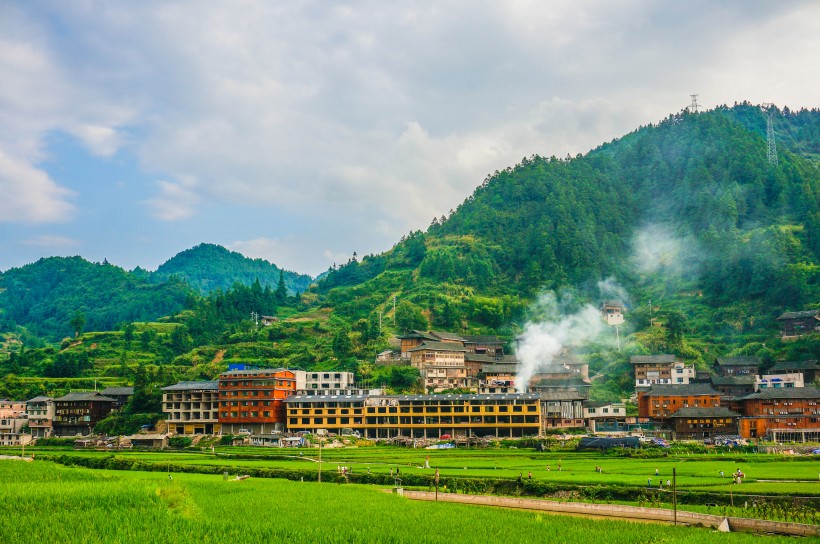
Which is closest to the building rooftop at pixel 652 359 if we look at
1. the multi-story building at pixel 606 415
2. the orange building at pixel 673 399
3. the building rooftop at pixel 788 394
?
the multi-story building at pixel 606 415

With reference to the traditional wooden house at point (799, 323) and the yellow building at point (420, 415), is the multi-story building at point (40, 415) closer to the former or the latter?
the yellow building at point (420, 415)

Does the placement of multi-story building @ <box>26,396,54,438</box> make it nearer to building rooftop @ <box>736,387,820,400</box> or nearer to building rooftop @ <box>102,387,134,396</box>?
building rooftop @ <box>102,387,134,396</box>

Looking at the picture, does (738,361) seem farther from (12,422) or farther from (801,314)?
(12,422)

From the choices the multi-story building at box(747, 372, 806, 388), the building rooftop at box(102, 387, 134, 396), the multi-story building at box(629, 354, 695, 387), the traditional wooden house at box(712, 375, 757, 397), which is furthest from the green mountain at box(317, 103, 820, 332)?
the building rooftop at box(102, 387, 134, 396)

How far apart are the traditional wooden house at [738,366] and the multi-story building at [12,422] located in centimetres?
10003

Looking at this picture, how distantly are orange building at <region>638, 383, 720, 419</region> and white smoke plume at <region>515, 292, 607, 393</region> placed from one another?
19.6 metres

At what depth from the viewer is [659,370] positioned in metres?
108

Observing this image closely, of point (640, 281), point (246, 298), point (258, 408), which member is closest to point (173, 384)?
point (258, 408)

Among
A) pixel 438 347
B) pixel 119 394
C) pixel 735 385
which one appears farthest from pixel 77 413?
pixel 735 385

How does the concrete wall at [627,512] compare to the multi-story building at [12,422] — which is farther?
the multi-story building at [12,422]

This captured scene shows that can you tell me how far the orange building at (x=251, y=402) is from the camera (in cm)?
9694

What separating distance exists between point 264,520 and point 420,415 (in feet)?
192

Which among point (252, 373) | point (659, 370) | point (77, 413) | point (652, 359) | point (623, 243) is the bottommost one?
point (77, 413)

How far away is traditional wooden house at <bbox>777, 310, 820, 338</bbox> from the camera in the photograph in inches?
4449
